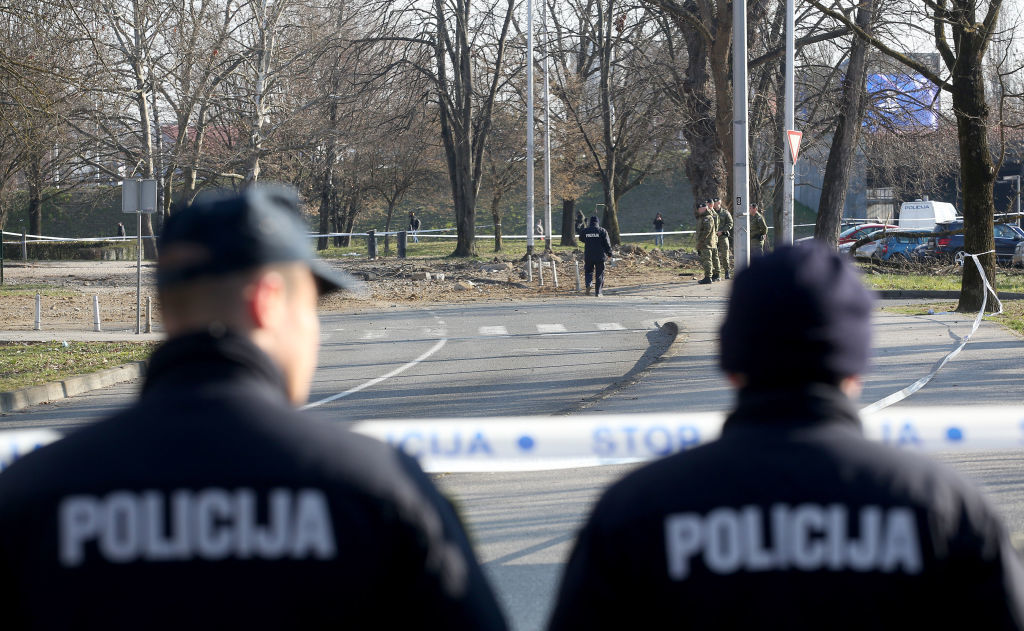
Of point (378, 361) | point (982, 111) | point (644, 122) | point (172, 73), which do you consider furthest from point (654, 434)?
point (644, 122)

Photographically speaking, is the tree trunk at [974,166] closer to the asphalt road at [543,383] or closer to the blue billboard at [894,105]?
the asphalt road at [543,383]

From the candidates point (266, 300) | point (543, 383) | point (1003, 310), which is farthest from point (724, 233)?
point (266, 300)

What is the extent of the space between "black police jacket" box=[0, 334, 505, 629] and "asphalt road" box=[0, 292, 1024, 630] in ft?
10.6

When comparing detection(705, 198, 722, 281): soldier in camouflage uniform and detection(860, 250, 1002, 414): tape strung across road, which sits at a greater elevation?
detection(705, 198, 722, 281): soldier in camouflage uniform

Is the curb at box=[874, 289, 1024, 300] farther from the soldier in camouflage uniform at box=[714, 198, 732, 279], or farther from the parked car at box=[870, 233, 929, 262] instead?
the parked car at box=[870, 233, 929, 262]

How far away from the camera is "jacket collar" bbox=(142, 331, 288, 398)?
165 cm

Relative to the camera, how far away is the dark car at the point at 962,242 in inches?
1211

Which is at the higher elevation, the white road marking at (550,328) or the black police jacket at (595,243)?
the black police jacket at (595,243)

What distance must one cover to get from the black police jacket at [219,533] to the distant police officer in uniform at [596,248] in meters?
24.3

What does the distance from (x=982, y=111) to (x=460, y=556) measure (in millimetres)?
17702

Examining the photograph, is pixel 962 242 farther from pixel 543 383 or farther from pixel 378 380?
pixel 378 380

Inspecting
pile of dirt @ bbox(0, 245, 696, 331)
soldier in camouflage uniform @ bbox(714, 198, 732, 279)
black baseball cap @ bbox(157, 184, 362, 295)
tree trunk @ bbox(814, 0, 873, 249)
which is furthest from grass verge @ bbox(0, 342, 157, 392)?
tree trunk @ bbox(814, 0, 873, 249)

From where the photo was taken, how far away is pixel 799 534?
1.70 metres

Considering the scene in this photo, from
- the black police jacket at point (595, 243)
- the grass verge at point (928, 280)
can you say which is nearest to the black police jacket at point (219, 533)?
the grass verge at point (928, 280)
